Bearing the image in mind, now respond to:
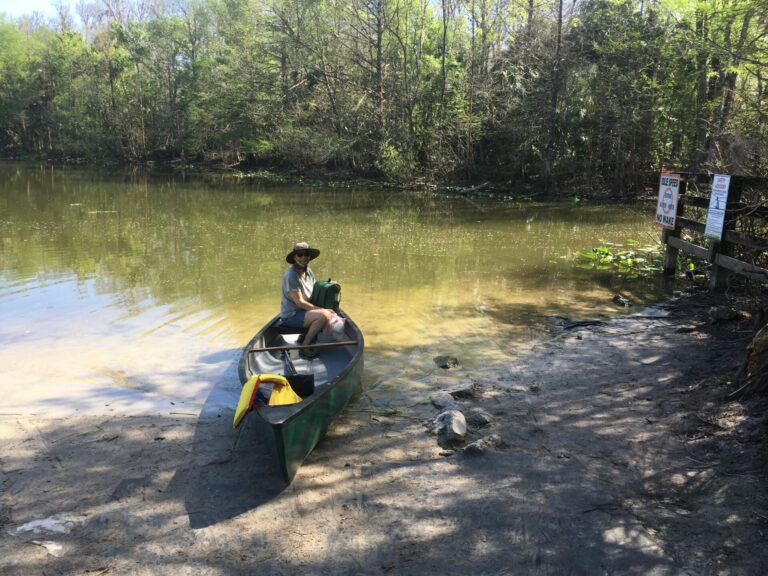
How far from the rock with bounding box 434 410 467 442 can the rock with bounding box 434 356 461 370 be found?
1.57 metres

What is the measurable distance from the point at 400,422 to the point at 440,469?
0.96 m

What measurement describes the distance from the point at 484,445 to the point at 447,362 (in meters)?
2.21

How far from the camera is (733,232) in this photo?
7945 mm

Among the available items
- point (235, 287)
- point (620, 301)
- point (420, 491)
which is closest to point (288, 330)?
point (420, 491)

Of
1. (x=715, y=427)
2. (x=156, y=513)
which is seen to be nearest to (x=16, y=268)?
(x=156, y=513)

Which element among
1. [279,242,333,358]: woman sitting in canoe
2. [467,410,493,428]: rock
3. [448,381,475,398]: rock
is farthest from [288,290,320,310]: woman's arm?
[467,410,493,428]: rock

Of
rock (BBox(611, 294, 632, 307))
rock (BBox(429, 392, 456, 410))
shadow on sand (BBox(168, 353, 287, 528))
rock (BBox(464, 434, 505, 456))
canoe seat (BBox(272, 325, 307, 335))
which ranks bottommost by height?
shadow on sand (BBox(168, 353, 287, 528))

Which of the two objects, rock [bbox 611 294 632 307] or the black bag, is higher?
the black bag

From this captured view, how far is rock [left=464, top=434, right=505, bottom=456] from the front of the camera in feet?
15.0

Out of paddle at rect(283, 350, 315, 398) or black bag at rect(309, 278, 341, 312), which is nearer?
paddle at rect(283, 350, 315, 398)

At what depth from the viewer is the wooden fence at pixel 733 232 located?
741 cm

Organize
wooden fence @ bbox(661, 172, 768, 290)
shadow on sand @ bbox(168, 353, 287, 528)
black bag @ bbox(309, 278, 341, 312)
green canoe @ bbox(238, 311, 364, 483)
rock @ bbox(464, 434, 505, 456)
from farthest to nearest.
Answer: wooden fence @ bbox(661, 172, 768, 290) < black bag @ bbox(309, 278, 341, 312) < rock @ bbox(464, 434, 505, 456) < green canoe @ bbox(238, 311, 364, 483) < shadow on sand @ bbox(168, 353, 287, 528)

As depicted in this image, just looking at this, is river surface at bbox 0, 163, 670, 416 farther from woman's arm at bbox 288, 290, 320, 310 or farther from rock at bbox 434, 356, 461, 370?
woman's arm at bbox 288, 290, 320, 310

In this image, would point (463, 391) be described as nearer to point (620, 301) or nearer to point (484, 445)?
point (484, 445)
